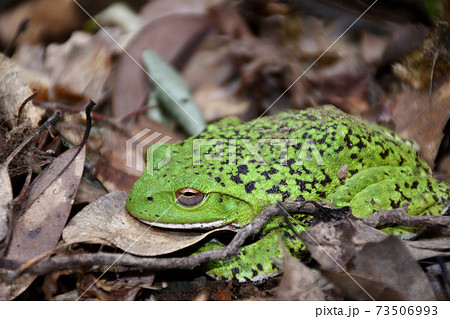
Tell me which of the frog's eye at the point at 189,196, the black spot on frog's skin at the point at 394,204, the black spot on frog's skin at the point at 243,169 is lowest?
the frog's eye at the point at 189,196

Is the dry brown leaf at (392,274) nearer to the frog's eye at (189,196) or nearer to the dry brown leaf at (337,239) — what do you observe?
the dry brown leaf at (337,239)

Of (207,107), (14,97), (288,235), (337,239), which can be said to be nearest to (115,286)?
(288,235)

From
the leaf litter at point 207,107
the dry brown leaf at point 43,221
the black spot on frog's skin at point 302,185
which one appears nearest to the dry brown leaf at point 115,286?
the leaf litter at point 207,107

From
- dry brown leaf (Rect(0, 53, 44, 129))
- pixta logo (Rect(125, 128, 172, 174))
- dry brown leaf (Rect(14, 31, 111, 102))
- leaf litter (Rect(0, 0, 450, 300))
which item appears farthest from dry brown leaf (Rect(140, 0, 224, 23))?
dry brown leaf (Rect(0, 53, 44, 129))

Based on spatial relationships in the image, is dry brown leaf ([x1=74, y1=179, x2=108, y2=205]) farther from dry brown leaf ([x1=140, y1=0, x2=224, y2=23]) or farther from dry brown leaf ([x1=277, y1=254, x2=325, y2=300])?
dry brown leaf ([x1=140, y1=0, x2=224, y2=23])

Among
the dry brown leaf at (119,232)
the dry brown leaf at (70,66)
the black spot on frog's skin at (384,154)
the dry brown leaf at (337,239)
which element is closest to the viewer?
the dry brown leaf at (337,239)

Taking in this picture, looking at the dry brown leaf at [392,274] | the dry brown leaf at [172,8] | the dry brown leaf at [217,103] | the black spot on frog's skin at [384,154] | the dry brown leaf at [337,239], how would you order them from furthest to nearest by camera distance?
the dry brown leaf at [172,8] < the dry brown leaf at [217,103] < the black spot on frog's skin at [384,154] < the dry brown leaf at [337,239] < the dry brown leaf at [392,274]

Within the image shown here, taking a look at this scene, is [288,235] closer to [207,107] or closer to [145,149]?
[145,149]
